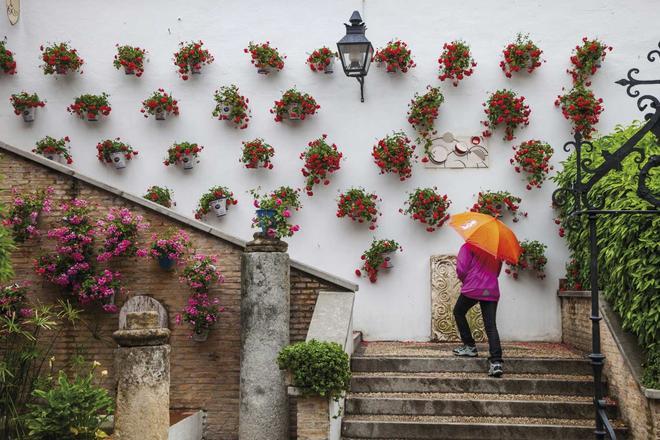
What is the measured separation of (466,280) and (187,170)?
4808mm

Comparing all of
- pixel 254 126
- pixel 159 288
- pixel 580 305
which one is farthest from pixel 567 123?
pixel 159 288

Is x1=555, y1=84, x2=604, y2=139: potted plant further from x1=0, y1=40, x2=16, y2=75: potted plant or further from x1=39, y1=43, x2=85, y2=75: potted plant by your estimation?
x1=0, y1=40, x2=16, y2=75: potted plant

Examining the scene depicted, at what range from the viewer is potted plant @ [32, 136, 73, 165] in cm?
1079

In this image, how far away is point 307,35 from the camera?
1094 cm

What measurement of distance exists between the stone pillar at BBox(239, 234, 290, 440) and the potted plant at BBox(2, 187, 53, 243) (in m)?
2.74

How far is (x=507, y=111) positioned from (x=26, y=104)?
7389 mm

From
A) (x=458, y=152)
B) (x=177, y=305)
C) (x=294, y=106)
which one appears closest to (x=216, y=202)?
(x=294, y=106)

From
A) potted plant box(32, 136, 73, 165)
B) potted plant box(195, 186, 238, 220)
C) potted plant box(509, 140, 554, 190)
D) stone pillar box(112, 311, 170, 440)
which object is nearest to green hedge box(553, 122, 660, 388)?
potted plant box(509, 140, 554, 190)

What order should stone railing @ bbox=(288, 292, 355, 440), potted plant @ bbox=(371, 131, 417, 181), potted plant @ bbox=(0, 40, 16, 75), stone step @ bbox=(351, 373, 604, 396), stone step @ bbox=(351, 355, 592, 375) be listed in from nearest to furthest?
stone railing @ bbox=(288, 292, 355, 440) → stone step @ bbox=(351, 373, 604, 396) → stone step @ bbox=(351, 355, 592, 375) → potted plant @ bbox=(371, 131, 417, 181) → potted plant @ bbox=(0, 40, 16, 75)

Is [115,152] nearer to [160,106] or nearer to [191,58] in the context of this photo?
[160,106]

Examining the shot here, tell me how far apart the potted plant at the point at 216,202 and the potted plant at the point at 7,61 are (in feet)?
12.1

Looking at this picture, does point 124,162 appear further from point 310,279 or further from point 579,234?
point 579,234

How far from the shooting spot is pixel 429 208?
34.1ft

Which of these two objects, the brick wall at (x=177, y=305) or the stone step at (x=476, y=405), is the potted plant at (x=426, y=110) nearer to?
the brick wall at (x=177, y=305)
